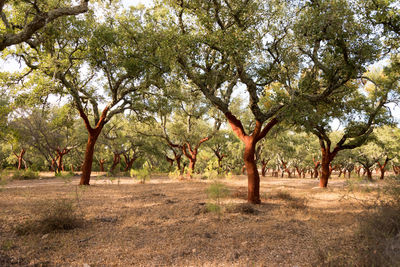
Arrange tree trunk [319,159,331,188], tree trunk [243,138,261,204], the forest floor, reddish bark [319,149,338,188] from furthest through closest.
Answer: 1. tree trunk [319,159,331,188]
2. reddish bark [319,149,338,188]
3. tree trunk [243,138,261,204]
4. the forest floor

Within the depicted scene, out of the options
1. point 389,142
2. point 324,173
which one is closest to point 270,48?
point 324,173

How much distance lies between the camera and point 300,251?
15.1 feet

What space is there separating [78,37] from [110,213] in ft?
30.5

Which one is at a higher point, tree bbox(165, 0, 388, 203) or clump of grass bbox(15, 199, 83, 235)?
tree bbox(165, 0, 388, 203)

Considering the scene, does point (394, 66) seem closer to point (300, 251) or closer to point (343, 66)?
point (343, 66)

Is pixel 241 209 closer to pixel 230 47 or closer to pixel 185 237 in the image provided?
pixel 185 237

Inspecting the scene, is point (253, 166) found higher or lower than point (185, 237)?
higher

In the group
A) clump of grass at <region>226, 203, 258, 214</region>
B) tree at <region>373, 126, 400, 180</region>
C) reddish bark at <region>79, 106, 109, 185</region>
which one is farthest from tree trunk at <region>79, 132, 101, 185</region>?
tree at <region>373, 126, 400, 180</region>

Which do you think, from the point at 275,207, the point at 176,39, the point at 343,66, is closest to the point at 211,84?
the point at 176,39

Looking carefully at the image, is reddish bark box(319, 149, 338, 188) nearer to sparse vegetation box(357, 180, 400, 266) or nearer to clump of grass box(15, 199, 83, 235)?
sparse vegetation box(357, 180, 400, 266)

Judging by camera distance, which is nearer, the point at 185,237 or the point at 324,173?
the point at 185,237

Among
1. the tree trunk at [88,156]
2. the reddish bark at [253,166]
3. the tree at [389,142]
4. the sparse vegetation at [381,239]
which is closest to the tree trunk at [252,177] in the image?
the reddish bark at [253,166]

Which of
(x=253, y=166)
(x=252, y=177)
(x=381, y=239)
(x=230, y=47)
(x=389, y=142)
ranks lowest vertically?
(x=381, y=239)

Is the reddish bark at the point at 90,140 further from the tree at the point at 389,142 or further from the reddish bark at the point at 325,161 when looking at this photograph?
the tree at the point at 389,142
